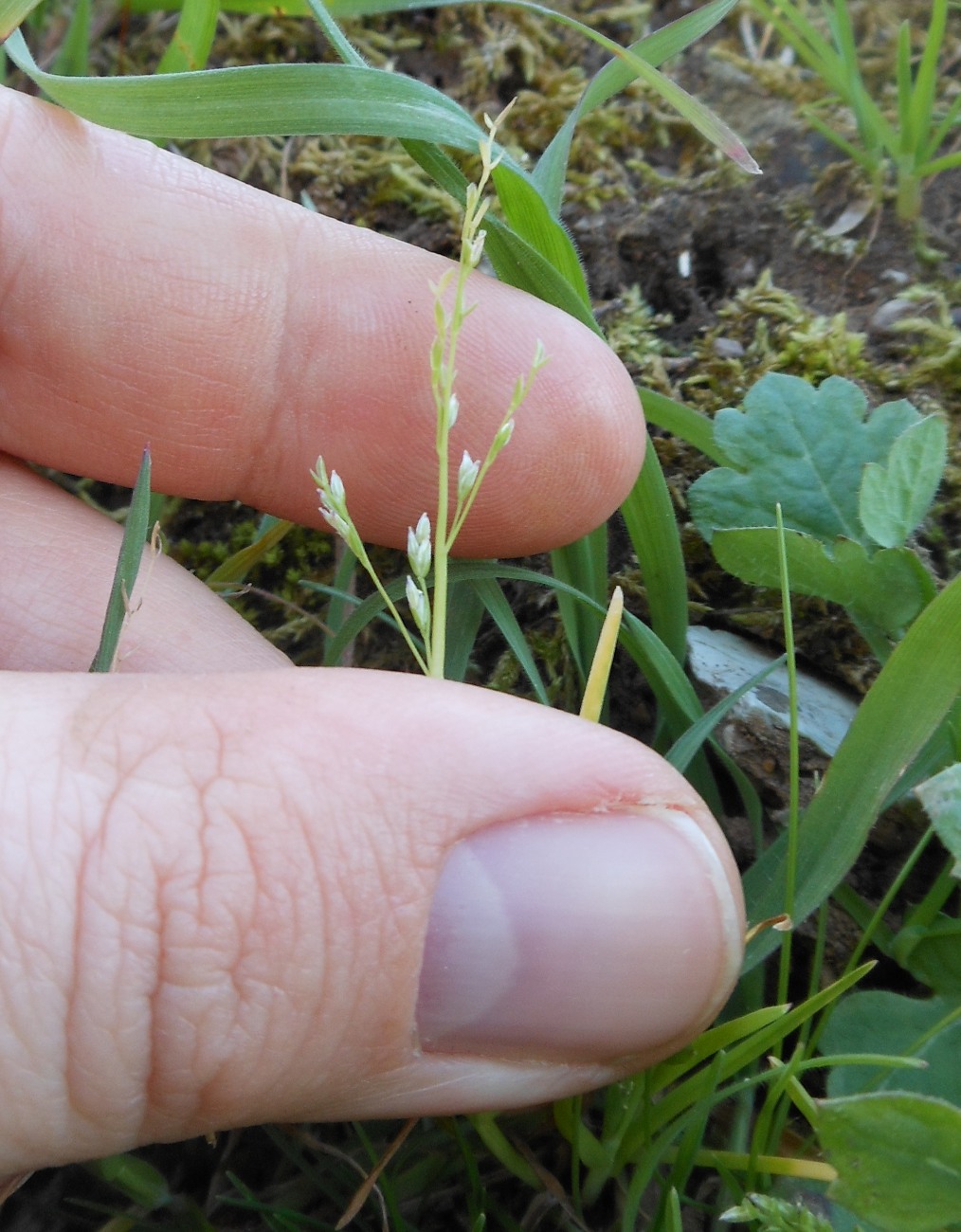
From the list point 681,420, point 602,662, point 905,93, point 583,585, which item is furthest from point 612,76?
point 602,662

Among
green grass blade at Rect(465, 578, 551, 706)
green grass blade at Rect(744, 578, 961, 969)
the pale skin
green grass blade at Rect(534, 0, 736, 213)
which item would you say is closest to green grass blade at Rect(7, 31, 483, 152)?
green grass blade at Rect(534, 0, 736, 213)

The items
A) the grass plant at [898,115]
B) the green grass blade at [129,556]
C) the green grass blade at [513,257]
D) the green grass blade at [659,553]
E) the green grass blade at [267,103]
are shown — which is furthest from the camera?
the grass plant at [898,115]

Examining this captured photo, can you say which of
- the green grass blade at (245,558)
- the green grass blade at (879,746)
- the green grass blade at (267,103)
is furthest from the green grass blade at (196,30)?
the green grass blade at (879,746)

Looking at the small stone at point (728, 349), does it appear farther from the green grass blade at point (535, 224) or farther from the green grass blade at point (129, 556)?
the green grass blade at point (129, 556)

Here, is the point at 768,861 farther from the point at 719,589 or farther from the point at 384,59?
the point at 384,59

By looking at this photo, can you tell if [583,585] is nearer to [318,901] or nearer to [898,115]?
[318,901]
